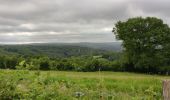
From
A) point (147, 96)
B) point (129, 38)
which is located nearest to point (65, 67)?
point (129, 38)

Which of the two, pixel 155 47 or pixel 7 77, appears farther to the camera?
pixel 155 47

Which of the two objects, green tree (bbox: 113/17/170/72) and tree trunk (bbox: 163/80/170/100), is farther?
green tree (bbox: 113/17/170/72)

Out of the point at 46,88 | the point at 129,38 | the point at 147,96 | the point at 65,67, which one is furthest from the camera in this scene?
the point at 129,38

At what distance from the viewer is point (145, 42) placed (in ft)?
198

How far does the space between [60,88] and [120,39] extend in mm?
54967

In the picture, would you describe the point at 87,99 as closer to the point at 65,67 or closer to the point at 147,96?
the point at 147,96

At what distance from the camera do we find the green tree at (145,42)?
5806 centimetres

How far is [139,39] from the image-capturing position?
6050 centimetres

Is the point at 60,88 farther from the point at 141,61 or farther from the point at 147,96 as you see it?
the point at 141,61

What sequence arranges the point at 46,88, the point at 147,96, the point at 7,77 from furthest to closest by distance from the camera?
1. the point at 147,96
2. the point at 7,77
3. the point at 46,88

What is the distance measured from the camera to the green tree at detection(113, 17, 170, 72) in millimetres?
58062

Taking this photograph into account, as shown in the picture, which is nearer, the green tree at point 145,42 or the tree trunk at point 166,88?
the tree trunk at point 166,88

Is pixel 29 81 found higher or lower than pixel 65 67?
higher

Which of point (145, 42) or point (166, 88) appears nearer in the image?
point (166, 88)
